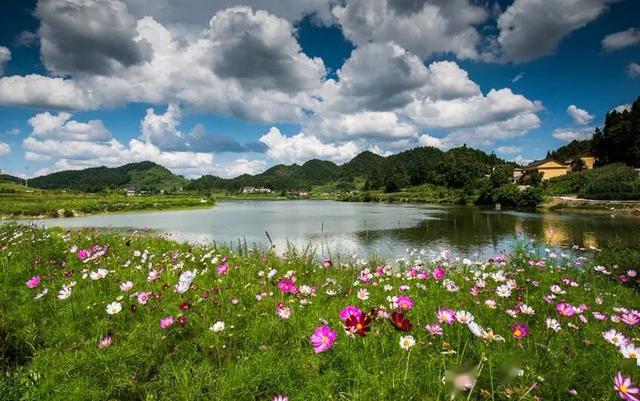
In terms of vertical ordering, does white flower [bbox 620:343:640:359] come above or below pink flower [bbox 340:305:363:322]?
below

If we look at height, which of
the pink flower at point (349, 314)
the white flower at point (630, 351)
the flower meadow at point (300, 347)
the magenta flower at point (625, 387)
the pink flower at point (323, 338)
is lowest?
the flower meadow at point (300, 347)

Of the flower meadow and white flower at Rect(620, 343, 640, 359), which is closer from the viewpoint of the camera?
white flower at Rect(620, 343, 640, 359)

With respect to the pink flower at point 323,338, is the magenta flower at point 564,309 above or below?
below

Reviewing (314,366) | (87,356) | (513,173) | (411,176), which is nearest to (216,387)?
(314,366)

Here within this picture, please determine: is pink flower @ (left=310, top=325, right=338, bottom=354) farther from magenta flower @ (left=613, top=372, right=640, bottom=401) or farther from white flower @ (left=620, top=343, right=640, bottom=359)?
white flower @ (left=620, top=343, right=640, bottom=359)

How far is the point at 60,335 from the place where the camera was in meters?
3.59

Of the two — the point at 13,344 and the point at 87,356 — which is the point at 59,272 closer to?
the point at 13,344

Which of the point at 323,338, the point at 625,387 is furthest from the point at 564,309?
the point at 323,338

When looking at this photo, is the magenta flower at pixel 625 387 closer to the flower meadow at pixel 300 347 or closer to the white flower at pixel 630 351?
the flower meadow at pixel 300 347

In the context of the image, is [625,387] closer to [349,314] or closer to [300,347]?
[349,314]

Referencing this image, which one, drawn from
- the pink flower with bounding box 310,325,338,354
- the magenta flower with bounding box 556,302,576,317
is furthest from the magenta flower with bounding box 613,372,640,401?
the pink flower with bounding box 310,325,338,354

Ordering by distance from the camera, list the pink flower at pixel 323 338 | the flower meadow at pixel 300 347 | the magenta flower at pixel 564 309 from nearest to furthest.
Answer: the pink flower at pixel 323 338, the flower meadow at pixel 300 347, the magenta flower at pixel 564 309

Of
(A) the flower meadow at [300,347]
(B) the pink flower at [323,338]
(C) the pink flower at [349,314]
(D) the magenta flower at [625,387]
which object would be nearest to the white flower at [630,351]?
(A) the flower meadow at [300,347]

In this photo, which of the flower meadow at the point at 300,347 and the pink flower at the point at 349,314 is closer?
the pink flower at the point at 349,314
